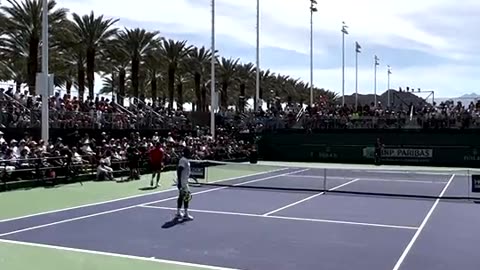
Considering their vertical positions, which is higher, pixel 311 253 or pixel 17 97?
pixel 17 97

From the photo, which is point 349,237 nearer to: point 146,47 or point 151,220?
point 151,220

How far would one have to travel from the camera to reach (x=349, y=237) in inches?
502

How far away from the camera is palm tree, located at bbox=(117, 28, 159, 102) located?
47875 millimetres

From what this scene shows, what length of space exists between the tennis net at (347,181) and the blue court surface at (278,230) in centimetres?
93

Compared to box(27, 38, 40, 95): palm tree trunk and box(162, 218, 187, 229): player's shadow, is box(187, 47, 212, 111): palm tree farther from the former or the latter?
box(162, 218, 187, 229): player's shadow

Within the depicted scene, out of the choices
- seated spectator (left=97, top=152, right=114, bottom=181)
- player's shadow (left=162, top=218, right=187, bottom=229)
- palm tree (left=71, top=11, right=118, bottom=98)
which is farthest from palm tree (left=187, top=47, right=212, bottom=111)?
player's shadow (left=162, top=218, right=187, bottom=229)

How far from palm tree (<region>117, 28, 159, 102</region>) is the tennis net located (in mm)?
19423

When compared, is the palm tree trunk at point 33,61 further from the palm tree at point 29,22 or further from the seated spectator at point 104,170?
the seated spectator at point 104,170

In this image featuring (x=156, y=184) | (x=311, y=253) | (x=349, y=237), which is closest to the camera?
(x=311, y=253)

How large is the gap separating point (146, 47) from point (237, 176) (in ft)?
79.1

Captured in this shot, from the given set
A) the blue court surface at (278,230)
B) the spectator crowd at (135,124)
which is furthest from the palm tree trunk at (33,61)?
the blue court surface at (278,230)

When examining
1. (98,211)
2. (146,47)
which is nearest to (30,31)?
(146,47)

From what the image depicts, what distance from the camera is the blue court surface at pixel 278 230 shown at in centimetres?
1066

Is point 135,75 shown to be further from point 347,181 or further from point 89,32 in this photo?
point 347,181
